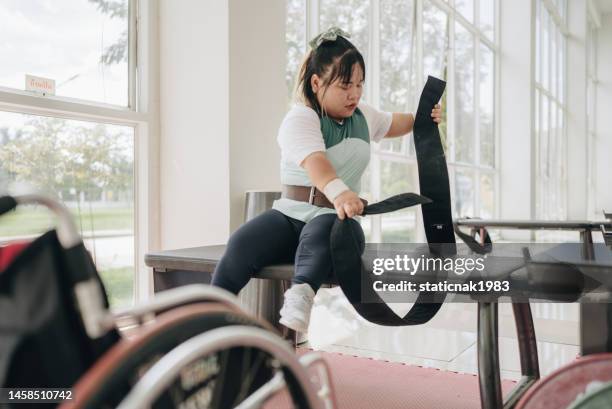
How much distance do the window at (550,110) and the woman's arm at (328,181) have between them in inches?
271

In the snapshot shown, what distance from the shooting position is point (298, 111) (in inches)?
59.6

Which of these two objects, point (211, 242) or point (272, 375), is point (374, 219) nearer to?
point (211, 242)

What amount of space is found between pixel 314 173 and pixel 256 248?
0.83 feet

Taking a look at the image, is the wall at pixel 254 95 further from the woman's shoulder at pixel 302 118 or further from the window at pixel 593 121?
the window at pixel 593 121

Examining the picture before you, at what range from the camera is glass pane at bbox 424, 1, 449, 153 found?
4.93 metres

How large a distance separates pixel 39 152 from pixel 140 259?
65 centimetres

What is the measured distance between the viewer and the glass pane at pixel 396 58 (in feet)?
13.7

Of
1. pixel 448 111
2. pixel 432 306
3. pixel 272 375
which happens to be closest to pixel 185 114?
pixel 432 306

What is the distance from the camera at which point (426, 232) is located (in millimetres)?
1497

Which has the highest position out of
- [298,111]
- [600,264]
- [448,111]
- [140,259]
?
[448,111]

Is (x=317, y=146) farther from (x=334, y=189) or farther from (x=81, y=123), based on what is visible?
(x=81, y=123)

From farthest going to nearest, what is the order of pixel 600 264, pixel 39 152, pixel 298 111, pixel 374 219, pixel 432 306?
pixel 374 219
pixel 39 152
pixel 298 111
pixel 432 306
pixel 600 264

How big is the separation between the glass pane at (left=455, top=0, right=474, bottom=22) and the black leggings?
4901mm

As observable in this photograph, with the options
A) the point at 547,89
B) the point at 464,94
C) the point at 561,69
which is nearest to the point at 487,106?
the point at 464,94
